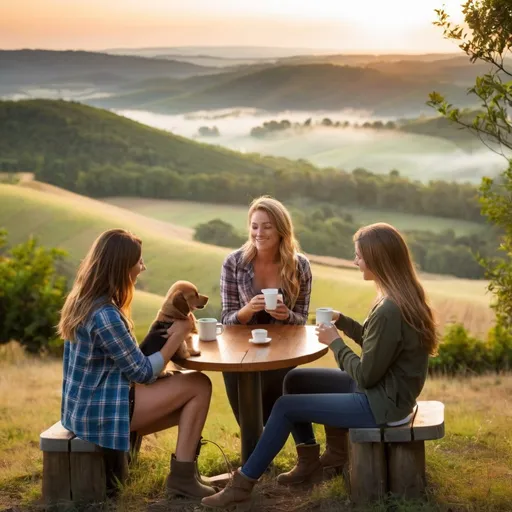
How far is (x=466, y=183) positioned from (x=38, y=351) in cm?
698

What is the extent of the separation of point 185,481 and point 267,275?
4.38 ft

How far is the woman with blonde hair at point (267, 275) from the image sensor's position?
4.89m

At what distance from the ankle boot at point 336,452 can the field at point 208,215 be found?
8.46 metres

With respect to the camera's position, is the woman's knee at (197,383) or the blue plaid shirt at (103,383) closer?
the blue plaid shirt at (103,383)

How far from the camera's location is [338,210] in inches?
525

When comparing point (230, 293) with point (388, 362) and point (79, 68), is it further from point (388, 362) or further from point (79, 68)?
point (79, 68)

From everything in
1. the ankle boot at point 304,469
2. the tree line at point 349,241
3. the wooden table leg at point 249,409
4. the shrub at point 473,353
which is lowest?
the shrub at point 473,353

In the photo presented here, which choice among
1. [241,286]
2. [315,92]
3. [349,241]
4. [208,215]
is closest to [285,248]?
[241,286]

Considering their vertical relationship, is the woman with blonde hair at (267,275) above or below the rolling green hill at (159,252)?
above

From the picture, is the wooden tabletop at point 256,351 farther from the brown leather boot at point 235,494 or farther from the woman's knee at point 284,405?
the brown leather boot at point 235,494

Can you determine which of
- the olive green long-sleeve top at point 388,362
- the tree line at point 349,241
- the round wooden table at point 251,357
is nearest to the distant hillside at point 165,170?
the tree line at point 349,241

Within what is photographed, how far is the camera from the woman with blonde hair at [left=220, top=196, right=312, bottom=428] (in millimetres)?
4895

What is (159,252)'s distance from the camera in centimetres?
1233

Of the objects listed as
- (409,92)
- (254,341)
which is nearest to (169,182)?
(409,92)
